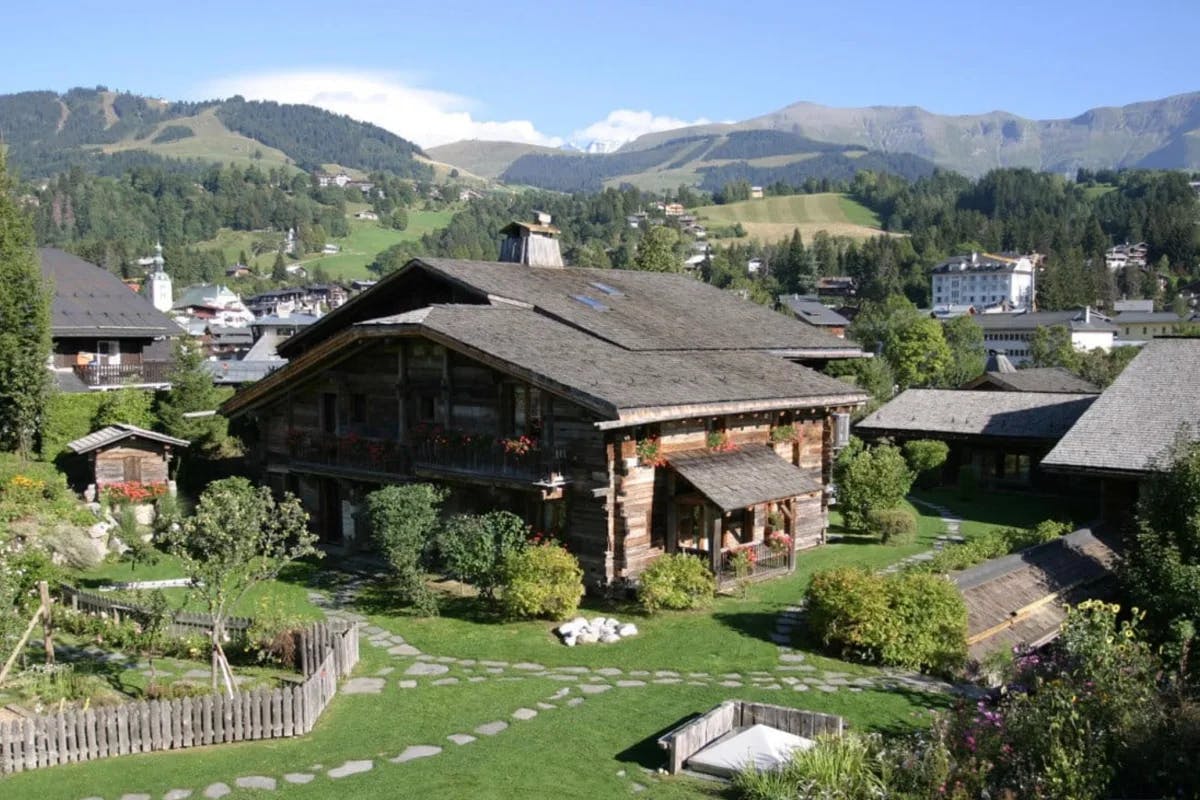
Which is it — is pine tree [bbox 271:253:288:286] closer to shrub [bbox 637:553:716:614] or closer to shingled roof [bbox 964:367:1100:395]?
shingled roof [bbox 964:367:1100:395]

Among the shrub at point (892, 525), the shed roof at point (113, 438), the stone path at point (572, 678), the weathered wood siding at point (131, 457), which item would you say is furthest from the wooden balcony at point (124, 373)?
the shrub at point (892, 525)

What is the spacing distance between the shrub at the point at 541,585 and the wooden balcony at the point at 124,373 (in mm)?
24748

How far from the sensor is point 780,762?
44.3 feet

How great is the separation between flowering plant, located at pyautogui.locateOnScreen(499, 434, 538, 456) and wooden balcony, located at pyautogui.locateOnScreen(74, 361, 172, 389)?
22.5 m

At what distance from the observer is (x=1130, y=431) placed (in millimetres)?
29766

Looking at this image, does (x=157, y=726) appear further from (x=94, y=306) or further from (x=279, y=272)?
(x=279, y=272)

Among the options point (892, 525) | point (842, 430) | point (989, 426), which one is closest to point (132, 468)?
point (892, 525)

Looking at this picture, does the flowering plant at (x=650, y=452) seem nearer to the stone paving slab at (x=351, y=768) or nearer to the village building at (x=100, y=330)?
the stone paving slab at (x=351, y=768)

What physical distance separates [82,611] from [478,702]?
30.7 ft

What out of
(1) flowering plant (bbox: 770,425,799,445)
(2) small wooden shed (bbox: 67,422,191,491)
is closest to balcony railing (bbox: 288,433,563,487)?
(2) small wooden shed (bbox: 67,422,191,491)

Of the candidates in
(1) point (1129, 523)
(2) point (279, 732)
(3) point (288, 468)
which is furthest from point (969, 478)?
(2) point (279, 732)

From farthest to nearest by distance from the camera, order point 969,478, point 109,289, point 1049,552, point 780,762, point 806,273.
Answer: point 806,273, point 109,289, point 969,478, point 1049,552, point 780,762

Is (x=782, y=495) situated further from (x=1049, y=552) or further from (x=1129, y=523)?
(x=1129, y=523)

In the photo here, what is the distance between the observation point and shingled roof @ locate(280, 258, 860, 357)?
1197 inches
